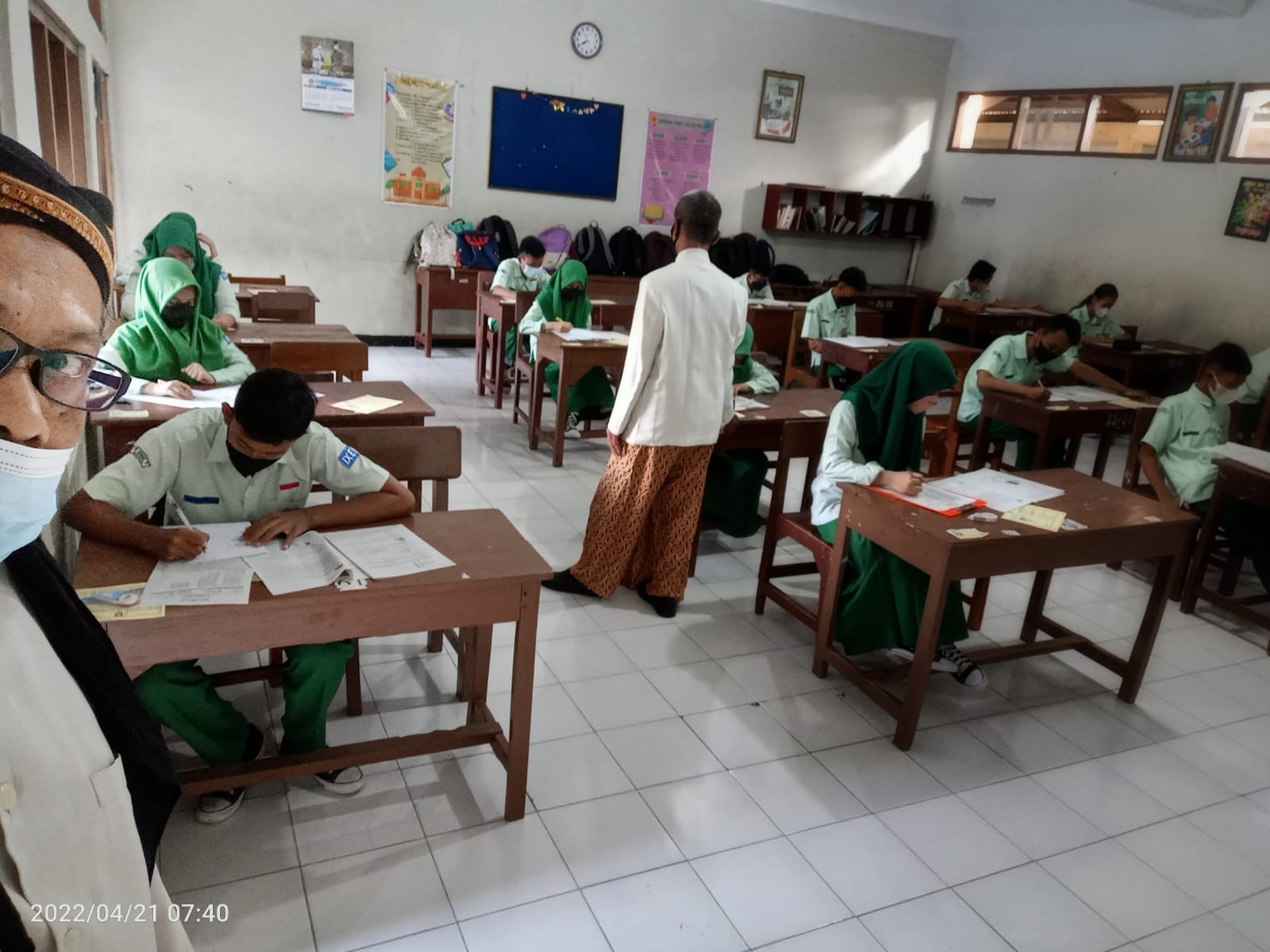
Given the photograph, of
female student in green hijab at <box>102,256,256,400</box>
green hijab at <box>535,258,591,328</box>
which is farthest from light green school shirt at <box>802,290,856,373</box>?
female student in green hijab at <box>102,256,256,400</box>

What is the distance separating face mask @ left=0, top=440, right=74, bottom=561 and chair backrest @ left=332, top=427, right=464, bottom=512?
1.73 meters

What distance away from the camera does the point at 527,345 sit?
5.61m

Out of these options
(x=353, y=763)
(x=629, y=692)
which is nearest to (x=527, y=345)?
(x=629, y=692)

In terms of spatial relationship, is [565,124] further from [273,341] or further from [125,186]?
[273,341]

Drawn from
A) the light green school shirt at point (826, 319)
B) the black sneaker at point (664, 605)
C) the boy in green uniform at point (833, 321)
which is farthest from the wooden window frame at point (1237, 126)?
the black sneaker at point (664, 605)

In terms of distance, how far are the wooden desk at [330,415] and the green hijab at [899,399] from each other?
1510mm

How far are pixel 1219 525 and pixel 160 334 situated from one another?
443 centimetres

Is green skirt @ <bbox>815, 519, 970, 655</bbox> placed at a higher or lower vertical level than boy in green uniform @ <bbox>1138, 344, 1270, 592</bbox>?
lower

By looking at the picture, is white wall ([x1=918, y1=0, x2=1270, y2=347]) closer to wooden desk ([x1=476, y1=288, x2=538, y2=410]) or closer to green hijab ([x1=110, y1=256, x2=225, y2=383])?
wooden desk ([x1=476, y1=288, x2=538, y2=410])

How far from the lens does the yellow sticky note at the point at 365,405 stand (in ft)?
9.67

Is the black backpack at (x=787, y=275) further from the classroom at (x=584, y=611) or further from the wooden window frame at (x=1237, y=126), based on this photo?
the wooden window frame at (x=1237, y=126)

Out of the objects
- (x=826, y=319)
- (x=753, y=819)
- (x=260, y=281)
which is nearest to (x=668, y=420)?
(x=753, y=819)

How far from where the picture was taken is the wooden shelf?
842 centimetres

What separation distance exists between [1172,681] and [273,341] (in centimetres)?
386
